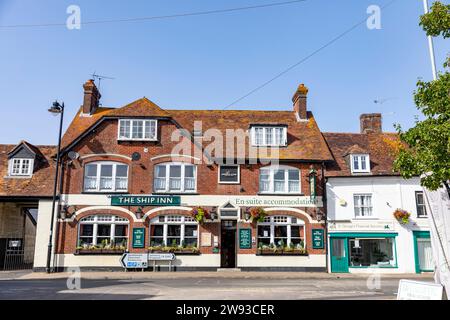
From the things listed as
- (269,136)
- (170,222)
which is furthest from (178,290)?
(269,136)

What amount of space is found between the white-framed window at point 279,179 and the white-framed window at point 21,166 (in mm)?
14472

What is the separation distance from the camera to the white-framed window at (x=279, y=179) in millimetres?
23484

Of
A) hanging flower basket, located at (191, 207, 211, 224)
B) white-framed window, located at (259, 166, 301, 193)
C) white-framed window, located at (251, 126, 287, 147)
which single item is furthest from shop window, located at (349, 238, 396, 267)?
hanging flower basket, located at (191, 207, 211, 224)

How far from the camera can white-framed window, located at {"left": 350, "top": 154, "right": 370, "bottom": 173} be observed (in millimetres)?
23625

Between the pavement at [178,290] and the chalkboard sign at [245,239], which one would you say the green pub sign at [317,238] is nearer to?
the pavement at [178,290]

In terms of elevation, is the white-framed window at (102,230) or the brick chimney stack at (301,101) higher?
the brick chimney stack at (301,101)

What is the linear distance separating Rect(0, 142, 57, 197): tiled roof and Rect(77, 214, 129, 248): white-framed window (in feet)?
9.45

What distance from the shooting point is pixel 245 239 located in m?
22.6

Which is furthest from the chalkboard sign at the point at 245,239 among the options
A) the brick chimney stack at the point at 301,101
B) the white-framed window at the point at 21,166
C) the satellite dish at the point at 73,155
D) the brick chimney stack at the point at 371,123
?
the white-framed window at the point at 21,166

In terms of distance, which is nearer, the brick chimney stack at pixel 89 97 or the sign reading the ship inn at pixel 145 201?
the sign reading the ship inn at pixel 145 201

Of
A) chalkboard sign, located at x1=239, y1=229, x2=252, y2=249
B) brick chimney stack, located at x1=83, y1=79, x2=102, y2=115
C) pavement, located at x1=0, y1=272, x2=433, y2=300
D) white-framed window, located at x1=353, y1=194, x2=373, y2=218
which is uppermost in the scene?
brick chimney stack, located at x1=83, y1=79, x2=102, y2=115

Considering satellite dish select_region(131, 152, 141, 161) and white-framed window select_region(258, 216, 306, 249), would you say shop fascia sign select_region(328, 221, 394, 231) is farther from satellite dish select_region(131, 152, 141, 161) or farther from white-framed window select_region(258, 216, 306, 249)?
satellite dish select_region(131, 152, 141, 161)

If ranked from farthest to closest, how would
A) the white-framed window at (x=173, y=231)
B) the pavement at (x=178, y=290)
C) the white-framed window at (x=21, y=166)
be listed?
the white-framed window at (x=21, y=166), the white-framed window at (x=173, y=231), the pavement at (x=178, y=290)
